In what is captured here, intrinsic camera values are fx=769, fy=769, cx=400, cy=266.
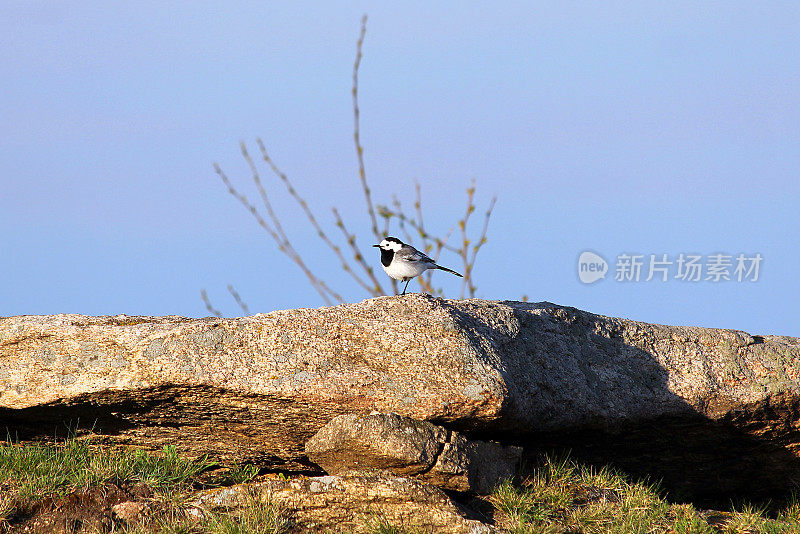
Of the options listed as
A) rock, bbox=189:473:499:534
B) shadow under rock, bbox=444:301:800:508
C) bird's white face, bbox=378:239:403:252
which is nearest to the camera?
rock, bbox=189:473:499:534

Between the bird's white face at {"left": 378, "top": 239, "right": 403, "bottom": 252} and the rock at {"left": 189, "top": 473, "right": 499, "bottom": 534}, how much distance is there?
3.63 metres

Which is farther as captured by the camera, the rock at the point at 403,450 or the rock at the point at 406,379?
the rock at the point at 406,379

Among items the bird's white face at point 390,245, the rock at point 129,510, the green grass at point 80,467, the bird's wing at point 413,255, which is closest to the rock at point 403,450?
the green grass at point 80,467

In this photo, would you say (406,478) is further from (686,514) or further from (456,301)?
(686,514)

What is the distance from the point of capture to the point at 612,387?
6.76 metres

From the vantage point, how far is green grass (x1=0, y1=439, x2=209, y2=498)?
238 inches

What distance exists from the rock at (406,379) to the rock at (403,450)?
110 mm

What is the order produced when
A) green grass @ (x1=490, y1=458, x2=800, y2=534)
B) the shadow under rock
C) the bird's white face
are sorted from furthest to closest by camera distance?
the bird's white face → the shadow under rock → green grass @ (x1=490, y1=458, x2=800, y2=534)

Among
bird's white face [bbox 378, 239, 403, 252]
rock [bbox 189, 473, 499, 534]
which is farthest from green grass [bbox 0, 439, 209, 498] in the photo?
bird's white face [bbox 378, 239, 403, 252]

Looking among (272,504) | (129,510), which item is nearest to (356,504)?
(272,504)

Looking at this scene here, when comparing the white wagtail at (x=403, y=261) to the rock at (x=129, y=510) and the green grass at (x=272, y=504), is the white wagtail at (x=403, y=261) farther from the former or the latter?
the rock at (x=129, y=510)

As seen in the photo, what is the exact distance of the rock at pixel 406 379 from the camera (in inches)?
234

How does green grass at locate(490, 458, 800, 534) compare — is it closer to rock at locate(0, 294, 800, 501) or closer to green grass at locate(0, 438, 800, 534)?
green grass at locate(0, 438, 800, 534)


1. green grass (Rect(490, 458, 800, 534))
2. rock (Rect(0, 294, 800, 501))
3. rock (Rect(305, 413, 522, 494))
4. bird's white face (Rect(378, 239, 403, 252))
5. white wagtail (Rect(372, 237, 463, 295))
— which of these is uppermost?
bird's white face (Rect(378, 239, 403, 252))
